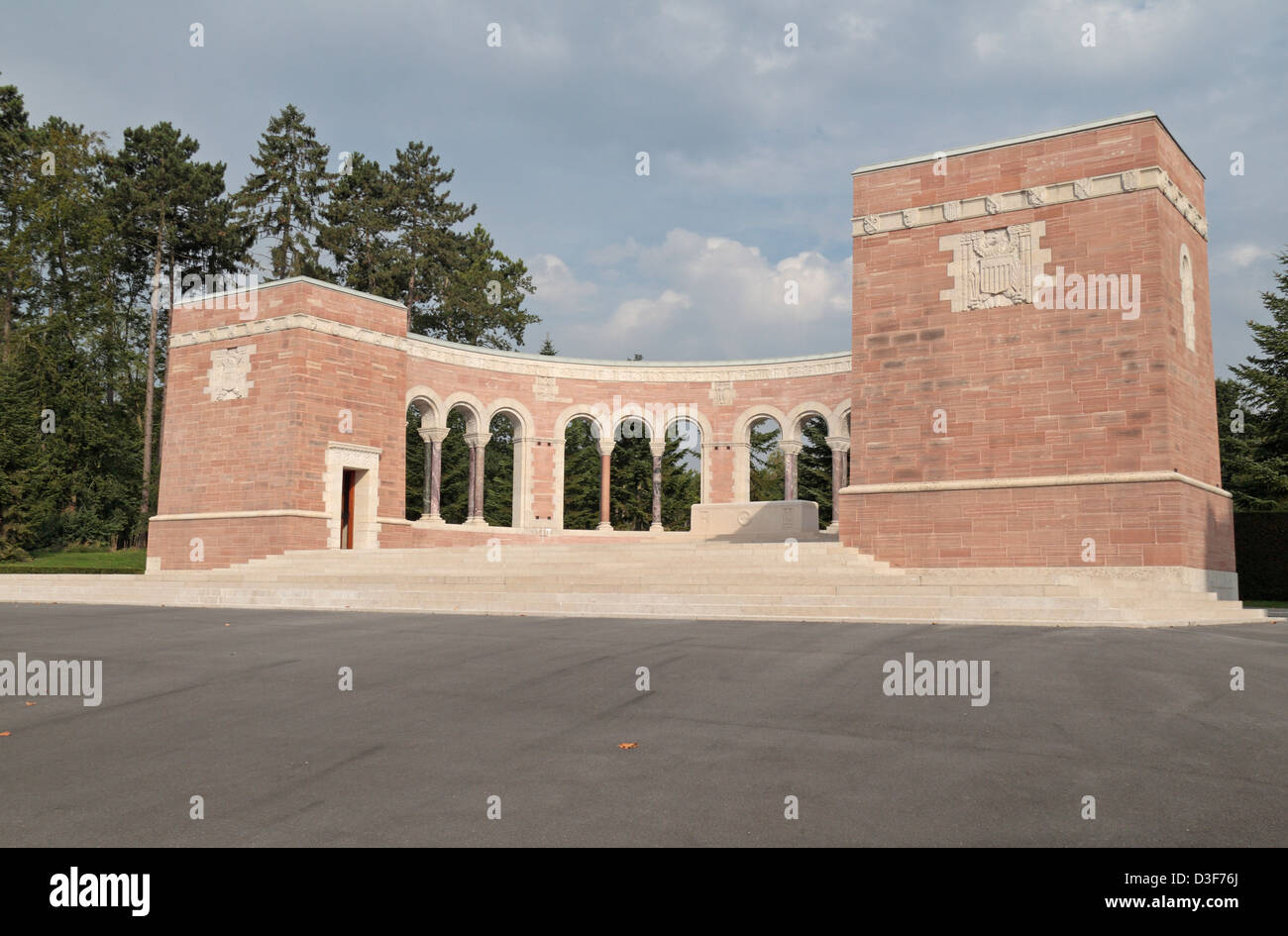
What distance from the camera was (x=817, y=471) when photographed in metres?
37.3

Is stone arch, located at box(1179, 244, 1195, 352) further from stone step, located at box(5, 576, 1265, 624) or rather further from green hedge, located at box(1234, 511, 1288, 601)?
green hedge, located at box(1234, 511, 1288, 601)

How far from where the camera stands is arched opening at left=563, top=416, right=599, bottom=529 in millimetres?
42750

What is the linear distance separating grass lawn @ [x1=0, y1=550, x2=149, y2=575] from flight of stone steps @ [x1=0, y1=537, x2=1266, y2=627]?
6.50 metres

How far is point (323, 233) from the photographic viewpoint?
44531mm

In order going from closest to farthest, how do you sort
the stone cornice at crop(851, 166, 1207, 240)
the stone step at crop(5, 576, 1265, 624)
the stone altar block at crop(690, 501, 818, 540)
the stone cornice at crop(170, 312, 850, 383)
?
the stone step at crop(5, 576, 1265, 624) < the stone cornice at crop(851, 166, 1207, 240) < the stone altar block at crop(690, 501, 818, 540) < the stone cornice at crop(170, 312, 850, 383)

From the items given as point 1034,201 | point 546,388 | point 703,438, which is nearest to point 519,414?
point 546,388

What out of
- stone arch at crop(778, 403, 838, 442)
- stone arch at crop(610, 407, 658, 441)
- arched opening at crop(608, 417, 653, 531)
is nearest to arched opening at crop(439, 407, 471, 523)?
arched opening at crop(608, 417, 653, 531)

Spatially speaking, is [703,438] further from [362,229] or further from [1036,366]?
[362,229]

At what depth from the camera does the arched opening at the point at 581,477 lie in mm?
42750

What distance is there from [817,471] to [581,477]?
1129 cm

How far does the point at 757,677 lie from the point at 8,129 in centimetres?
4429

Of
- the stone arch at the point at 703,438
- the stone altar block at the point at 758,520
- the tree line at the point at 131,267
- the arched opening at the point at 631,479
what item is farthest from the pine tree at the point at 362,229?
the stone altar block at the point at 758,520
